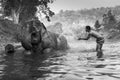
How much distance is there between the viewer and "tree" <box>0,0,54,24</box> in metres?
32.8

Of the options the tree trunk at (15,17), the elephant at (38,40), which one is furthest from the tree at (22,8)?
the elephant at (38,40)

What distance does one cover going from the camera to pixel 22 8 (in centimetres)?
3475

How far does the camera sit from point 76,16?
131000 millimetres

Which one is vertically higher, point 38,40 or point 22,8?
point 22,8

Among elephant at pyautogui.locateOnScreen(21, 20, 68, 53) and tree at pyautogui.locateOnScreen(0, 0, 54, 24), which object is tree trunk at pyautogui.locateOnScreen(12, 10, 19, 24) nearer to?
tree at pyautogui.locateOnScreen(0, 0, 54, 24)

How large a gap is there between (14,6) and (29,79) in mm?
27731

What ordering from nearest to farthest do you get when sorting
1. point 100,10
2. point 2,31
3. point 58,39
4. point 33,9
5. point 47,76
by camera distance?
point 47,76 → point 58,39 → point 2,31 → point 33,9 → point 100,10

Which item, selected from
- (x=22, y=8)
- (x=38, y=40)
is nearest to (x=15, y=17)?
(x=22, y=8)

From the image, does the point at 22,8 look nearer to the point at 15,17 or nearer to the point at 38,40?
the point at 15,17

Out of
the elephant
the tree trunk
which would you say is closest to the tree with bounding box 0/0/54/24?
the tree trunk

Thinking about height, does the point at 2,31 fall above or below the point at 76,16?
below

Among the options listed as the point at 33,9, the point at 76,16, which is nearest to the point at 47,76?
the point at 33,9

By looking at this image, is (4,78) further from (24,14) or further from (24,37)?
(24,14)

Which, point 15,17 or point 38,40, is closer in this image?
point 38,40
